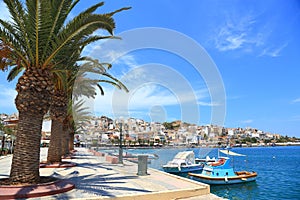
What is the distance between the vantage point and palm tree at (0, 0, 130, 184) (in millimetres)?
7461

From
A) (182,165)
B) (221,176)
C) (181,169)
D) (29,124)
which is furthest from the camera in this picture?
(182,165)

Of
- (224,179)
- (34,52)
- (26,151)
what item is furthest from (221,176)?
(34,52)

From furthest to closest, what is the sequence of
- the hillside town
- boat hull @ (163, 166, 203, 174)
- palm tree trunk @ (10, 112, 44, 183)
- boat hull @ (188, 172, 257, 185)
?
the hillside town, boat hull @ (163, 166, 203, 174), boat hull @ (188, 172, 257, 185), palm tree trunk @ (10, 112, 44, 183)

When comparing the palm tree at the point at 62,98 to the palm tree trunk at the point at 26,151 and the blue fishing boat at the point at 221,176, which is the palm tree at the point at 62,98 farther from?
the blue fishing boat at the point at 221,176

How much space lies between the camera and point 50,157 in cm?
1419

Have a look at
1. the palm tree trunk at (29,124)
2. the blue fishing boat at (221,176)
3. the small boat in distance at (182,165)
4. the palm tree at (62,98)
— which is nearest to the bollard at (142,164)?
the palm tree at (62,98)

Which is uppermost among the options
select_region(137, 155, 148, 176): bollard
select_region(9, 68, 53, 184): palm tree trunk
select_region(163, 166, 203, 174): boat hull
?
select_region(9, 68, 53, 184): palm tree trunk

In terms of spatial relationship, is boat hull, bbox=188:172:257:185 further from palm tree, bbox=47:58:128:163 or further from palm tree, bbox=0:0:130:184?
palm tree, bbox=0:0:130:184

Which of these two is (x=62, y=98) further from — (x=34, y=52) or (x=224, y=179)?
(x=224, y=179)

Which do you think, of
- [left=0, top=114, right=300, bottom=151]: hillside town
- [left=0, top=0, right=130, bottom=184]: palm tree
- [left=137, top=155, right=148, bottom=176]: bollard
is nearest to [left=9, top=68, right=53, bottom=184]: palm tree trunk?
[left=0, top=0, right=130, bottom=184]: palm tree

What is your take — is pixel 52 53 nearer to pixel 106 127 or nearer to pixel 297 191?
pixel 297 191

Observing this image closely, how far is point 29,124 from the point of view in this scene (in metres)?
7.69

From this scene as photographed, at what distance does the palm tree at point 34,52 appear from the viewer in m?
7.46

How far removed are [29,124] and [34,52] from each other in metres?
2.33
